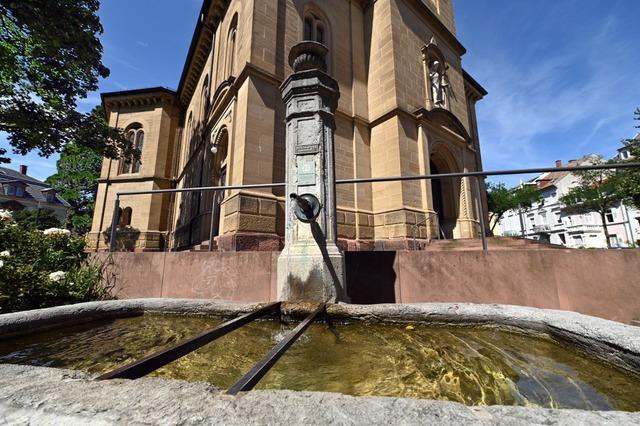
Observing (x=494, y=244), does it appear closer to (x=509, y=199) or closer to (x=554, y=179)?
(x=509, y=199)

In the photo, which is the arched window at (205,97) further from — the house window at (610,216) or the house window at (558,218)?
the house window at (610,216)

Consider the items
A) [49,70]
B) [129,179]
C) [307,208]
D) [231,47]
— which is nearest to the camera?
[307,208]

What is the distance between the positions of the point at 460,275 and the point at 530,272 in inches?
27.6

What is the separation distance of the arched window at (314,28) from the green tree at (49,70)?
7058 mm

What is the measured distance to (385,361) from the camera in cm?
189

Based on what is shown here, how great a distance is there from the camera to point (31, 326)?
228 centimetres

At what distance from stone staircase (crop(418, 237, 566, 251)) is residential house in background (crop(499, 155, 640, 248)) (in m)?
26.4

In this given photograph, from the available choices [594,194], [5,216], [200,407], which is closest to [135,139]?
[5,216]

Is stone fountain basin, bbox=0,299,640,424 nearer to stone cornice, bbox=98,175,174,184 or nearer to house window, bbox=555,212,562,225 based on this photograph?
stone cornice, bbox=98,175,174,184

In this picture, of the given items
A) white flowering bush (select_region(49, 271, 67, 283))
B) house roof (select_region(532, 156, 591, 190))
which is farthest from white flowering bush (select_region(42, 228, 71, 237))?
house roof (select_region(532, 156, 591, 190))

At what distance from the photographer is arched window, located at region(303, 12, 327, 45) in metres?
11.1

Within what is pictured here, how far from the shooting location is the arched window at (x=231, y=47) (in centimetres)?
1134

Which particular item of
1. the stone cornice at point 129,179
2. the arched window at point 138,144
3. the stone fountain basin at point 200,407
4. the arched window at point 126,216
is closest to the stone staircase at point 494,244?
the stone fountain basin at point 200,407

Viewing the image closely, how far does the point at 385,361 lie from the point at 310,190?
8.10 ft
